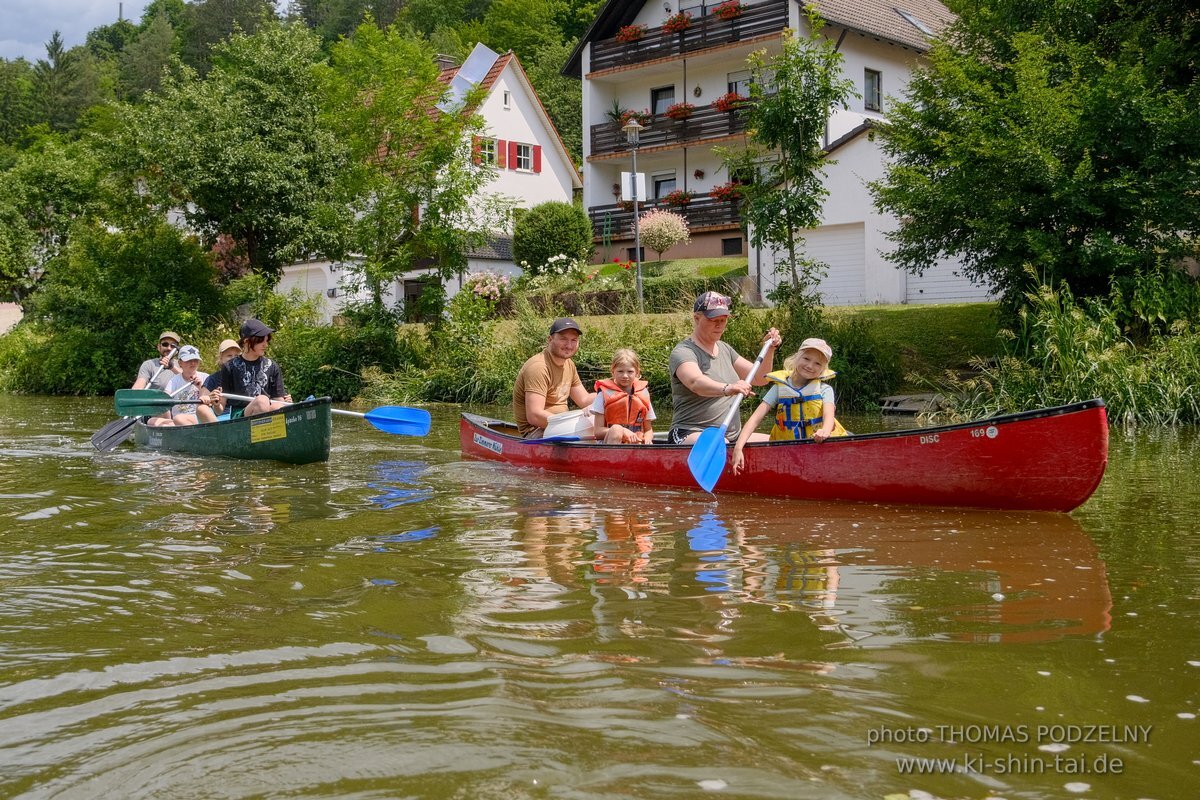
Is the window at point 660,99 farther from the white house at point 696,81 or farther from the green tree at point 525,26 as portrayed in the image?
the green tree at point 525,26

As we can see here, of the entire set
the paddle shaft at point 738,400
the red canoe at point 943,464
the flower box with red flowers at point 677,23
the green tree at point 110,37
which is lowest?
the red canoe at point 943,464

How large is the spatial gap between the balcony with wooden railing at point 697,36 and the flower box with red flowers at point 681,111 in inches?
58.0

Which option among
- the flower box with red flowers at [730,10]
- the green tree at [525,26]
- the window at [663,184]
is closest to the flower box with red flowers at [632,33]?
the flower box with red flowers at [730,10]

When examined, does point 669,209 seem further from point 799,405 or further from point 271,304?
point 799,405

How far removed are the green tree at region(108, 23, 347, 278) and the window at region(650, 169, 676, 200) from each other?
10485mm

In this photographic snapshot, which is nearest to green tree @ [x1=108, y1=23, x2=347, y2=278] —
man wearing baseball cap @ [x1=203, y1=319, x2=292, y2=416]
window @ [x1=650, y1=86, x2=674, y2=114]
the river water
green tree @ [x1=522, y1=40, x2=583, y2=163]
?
window @ [x1=650, y1=86, x2=674, y2=114]

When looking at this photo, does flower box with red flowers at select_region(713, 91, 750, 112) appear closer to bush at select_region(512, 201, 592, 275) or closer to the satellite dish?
bush at select_region(512, 201, 592, 275)

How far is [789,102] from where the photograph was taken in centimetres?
1529

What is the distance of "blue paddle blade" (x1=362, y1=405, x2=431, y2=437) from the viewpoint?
10555mm

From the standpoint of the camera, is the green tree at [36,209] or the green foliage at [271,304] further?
the green tree at [36,209]

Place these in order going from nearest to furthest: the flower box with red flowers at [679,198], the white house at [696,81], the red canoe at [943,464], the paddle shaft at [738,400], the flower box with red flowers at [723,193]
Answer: the red canoe at [943,464]
the paddle shaft at [738,400]
the flower box with red flowers at [723,193]
the white house at [696,81]
the flower box with red flowers at [679,198]

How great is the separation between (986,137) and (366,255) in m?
12.2

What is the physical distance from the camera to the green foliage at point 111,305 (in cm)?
2391

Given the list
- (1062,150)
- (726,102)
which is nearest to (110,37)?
(726,102)
